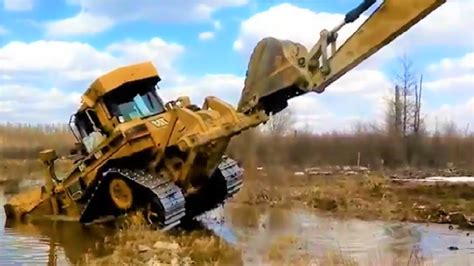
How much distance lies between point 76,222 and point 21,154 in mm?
31851

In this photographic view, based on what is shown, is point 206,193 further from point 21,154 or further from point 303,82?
point 21,154

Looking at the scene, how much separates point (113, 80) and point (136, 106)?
30.7 inches

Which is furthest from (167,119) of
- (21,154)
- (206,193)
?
(21,154)

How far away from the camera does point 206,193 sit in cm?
1747

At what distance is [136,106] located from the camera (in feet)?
55.8

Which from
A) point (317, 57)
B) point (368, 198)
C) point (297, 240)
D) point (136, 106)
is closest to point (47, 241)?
point (136, 106)

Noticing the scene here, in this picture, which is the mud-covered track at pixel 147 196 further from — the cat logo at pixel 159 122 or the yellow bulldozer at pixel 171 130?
the cat logo at pixel 159 122

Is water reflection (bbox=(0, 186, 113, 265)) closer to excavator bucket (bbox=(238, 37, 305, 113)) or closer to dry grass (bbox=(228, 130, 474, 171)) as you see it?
excavator bucket (bbox=(238, 37, 305, 113))

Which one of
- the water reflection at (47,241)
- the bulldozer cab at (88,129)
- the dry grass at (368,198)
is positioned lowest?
the water reflection at (47,241)

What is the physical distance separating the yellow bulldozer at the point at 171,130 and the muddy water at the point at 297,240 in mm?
654

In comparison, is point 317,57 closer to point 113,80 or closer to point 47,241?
point 113,80

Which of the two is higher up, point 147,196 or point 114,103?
point 114,103

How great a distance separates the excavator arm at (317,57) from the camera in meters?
11.9

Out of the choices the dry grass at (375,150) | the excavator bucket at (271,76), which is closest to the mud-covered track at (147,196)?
the excavator bucket at (271,76)
